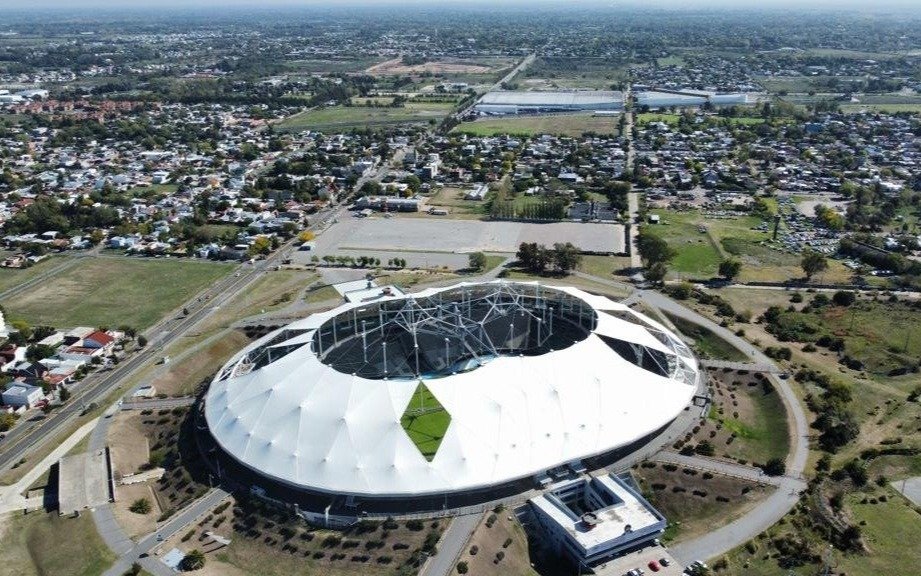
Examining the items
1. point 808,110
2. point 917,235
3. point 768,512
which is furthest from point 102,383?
point 808,110

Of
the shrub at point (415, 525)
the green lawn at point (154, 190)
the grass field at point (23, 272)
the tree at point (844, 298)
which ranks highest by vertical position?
the tree at point (844, 298)

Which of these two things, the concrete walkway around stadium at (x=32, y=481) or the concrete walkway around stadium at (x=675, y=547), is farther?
the concrete walkway around stadium at (x=32, y=481)

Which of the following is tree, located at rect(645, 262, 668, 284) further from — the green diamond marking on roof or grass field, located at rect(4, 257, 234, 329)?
grass field, located at rect(4, 257, 234, 329)

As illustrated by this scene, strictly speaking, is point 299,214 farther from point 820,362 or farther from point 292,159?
point 820,362

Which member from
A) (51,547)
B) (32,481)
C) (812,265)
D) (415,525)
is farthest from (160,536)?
(812,265)

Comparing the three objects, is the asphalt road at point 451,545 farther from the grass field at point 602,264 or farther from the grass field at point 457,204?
the grass field at point 457,204

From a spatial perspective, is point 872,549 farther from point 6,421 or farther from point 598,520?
point 6,421

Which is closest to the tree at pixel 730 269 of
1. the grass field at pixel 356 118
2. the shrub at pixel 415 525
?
the shrub at pixel 415 525
